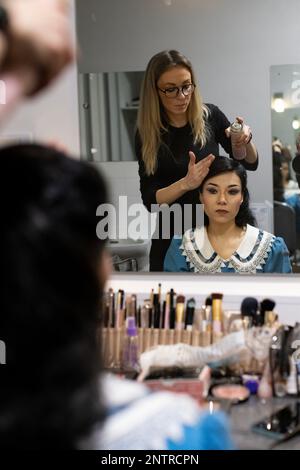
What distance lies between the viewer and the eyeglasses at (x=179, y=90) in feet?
4.75

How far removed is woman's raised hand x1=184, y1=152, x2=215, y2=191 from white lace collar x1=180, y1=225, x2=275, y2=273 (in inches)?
4.6

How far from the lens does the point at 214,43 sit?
56.1 inches

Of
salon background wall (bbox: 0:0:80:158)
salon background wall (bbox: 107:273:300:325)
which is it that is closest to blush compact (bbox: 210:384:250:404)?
salon background wall (bbox: 107:273:300:325)

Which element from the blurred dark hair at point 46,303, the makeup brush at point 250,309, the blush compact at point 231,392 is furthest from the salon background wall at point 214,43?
the blurred dark hair at point 46,303

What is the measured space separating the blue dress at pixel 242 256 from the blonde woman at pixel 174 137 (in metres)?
0.06

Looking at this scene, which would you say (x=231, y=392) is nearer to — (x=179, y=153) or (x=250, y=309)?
(x=250, y=309)

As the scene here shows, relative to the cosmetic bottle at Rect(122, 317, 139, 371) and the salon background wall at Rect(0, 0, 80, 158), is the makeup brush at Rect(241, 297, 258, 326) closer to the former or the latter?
the cosmetic bottle at Rect(122, 317, 139, 371)

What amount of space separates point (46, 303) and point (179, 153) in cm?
111

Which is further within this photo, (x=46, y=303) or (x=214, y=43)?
(x=214, y=43)

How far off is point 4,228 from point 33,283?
4cm

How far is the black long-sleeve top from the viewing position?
1.45 metres

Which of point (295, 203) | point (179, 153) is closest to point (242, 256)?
point (295, 203)

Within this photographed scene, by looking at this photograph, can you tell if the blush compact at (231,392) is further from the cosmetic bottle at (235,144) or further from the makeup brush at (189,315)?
the cosmetic bottle at (235,144)
